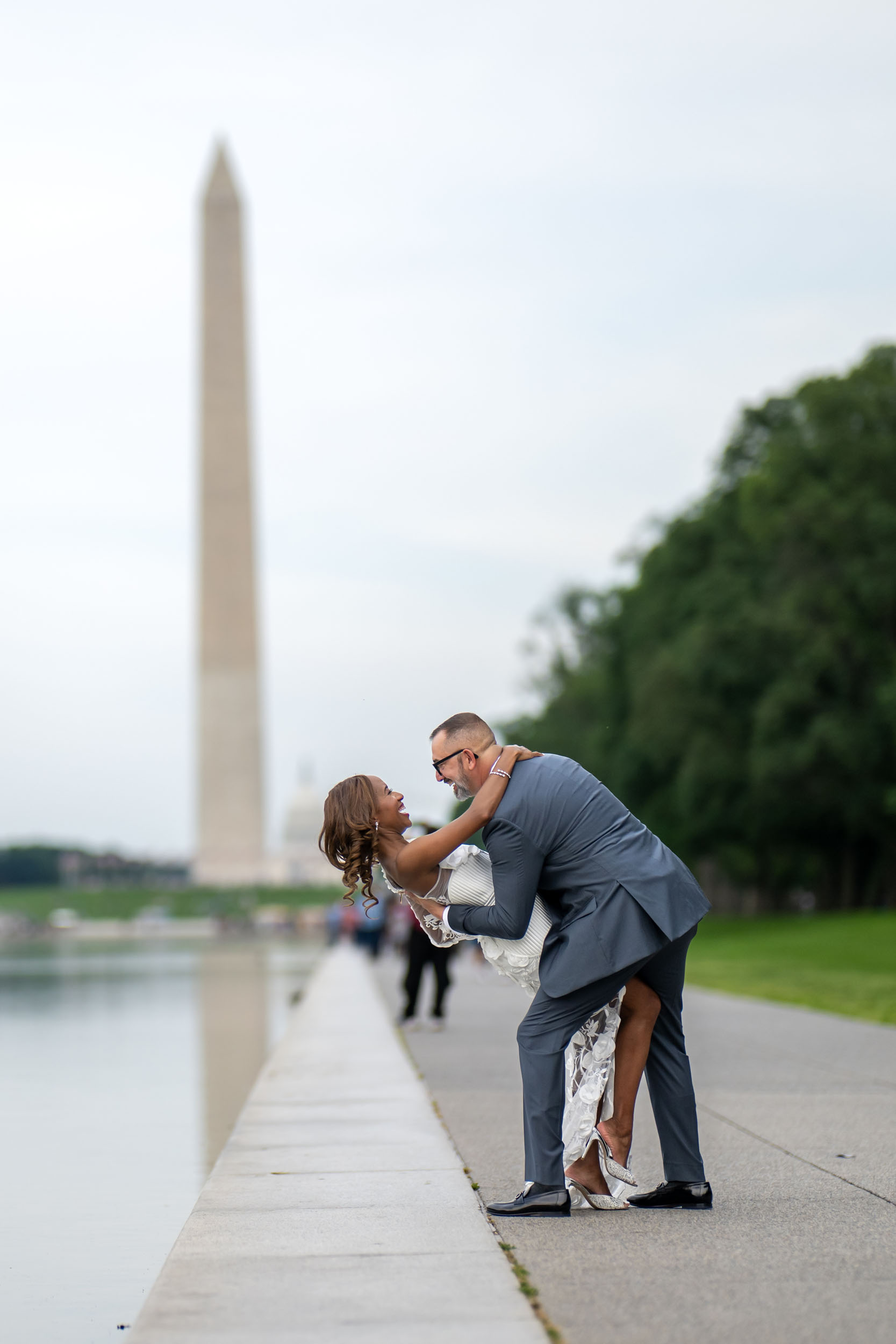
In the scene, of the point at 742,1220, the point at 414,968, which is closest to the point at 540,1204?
the point at 742,1220

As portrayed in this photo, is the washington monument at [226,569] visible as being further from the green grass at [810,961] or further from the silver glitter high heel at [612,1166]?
the silver glitter high heel at [612,1166]

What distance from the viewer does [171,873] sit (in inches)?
4008

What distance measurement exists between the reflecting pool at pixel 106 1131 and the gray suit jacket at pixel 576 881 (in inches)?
65.9

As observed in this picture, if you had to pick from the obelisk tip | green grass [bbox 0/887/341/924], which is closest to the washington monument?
the obelisk tip

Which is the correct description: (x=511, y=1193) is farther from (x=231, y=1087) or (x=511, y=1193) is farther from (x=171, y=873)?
(x=171, y=873)

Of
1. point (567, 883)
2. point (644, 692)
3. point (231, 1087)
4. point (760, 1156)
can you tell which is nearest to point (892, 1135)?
point (760, 1156)

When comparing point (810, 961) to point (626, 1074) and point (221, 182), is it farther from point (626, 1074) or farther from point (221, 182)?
point (221, 182)

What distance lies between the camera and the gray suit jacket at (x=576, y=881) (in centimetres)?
567

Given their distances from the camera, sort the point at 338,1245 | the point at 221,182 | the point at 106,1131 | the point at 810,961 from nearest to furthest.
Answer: the point at 338,1245 < the point at 106,1131 < the point at 810,961 < the point at 221,182

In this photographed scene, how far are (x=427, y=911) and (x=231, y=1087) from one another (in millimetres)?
6513

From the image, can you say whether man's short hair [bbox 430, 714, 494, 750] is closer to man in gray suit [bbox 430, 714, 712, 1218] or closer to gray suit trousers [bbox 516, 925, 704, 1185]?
man in gray suit [bbox 430, 714, 712, 1218]

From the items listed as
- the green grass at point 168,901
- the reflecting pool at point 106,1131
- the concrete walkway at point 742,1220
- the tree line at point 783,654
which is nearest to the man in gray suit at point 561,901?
the concrete walkway at point 742,1220

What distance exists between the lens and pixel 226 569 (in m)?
66.1

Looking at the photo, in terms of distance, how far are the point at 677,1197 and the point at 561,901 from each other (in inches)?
41.6
